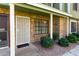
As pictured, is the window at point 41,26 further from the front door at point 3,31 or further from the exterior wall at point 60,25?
the front door at point 3,31

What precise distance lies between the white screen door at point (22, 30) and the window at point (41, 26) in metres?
1.33

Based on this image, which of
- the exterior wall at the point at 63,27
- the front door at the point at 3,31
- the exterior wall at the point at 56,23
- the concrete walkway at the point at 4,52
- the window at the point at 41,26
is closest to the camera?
the concrete walkway at the point at 4,52

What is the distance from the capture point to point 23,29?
1021 centimetres

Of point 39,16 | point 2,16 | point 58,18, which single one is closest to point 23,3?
point 2,16

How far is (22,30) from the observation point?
1011 cm

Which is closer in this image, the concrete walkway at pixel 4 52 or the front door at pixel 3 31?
the concrete walkway at pixel 4 52

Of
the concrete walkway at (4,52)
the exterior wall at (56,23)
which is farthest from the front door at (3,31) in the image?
the exterior wall at (56,23)

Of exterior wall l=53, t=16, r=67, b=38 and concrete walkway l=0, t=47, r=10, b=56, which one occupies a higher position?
exterior wall l=53, t=16, r=67, b=38

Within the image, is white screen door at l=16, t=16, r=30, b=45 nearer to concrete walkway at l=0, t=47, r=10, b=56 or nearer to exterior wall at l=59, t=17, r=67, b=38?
concrete walkway at l=0, t=47, r=10, b=56

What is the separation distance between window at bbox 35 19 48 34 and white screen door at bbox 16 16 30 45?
1.33 meters

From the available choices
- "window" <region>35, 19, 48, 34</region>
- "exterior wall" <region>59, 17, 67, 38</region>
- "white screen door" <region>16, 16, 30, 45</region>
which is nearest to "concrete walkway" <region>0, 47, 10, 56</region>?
"white screen door" <region>16, 16, 30, 45</region>

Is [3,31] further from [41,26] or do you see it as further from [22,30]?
[41,26]

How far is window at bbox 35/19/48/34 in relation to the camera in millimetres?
11913

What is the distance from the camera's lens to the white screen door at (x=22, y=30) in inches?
380
